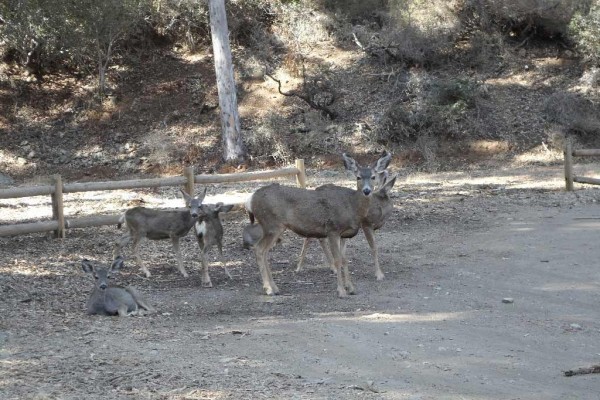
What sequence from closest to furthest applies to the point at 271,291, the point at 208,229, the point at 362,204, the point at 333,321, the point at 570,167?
the point at 333,321, the point at 271,291, the point at 362,204, the point at 208,229, the point at 570,167

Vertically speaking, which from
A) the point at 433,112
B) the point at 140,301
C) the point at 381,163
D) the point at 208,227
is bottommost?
the point at 140,301

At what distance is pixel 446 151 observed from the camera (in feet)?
80.4

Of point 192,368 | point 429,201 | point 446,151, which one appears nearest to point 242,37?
point 446,151

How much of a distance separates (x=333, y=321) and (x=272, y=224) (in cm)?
213

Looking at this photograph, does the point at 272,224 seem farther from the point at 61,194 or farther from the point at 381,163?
the point at 61,194

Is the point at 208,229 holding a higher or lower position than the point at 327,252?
higher

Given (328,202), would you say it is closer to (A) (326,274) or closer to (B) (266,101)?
(A) (326,274)

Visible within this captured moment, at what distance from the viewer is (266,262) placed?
11133mm

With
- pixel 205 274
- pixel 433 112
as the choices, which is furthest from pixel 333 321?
pixel 433 112

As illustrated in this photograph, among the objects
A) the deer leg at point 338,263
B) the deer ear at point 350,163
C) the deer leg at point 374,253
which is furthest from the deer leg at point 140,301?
the deer ear at point 350,163

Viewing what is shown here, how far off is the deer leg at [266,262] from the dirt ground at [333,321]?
243 millimetres

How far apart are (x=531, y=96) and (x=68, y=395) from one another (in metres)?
22.5

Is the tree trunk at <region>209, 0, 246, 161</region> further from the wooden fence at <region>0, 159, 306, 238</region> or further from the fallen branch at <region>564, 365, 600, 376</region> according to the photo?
the fallen branch at <region>564, 365, 600, 376</region>

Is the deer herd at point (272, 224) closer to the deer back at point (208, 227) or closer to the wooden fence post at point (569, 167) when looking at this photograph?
the deer back at point (208, 227)
